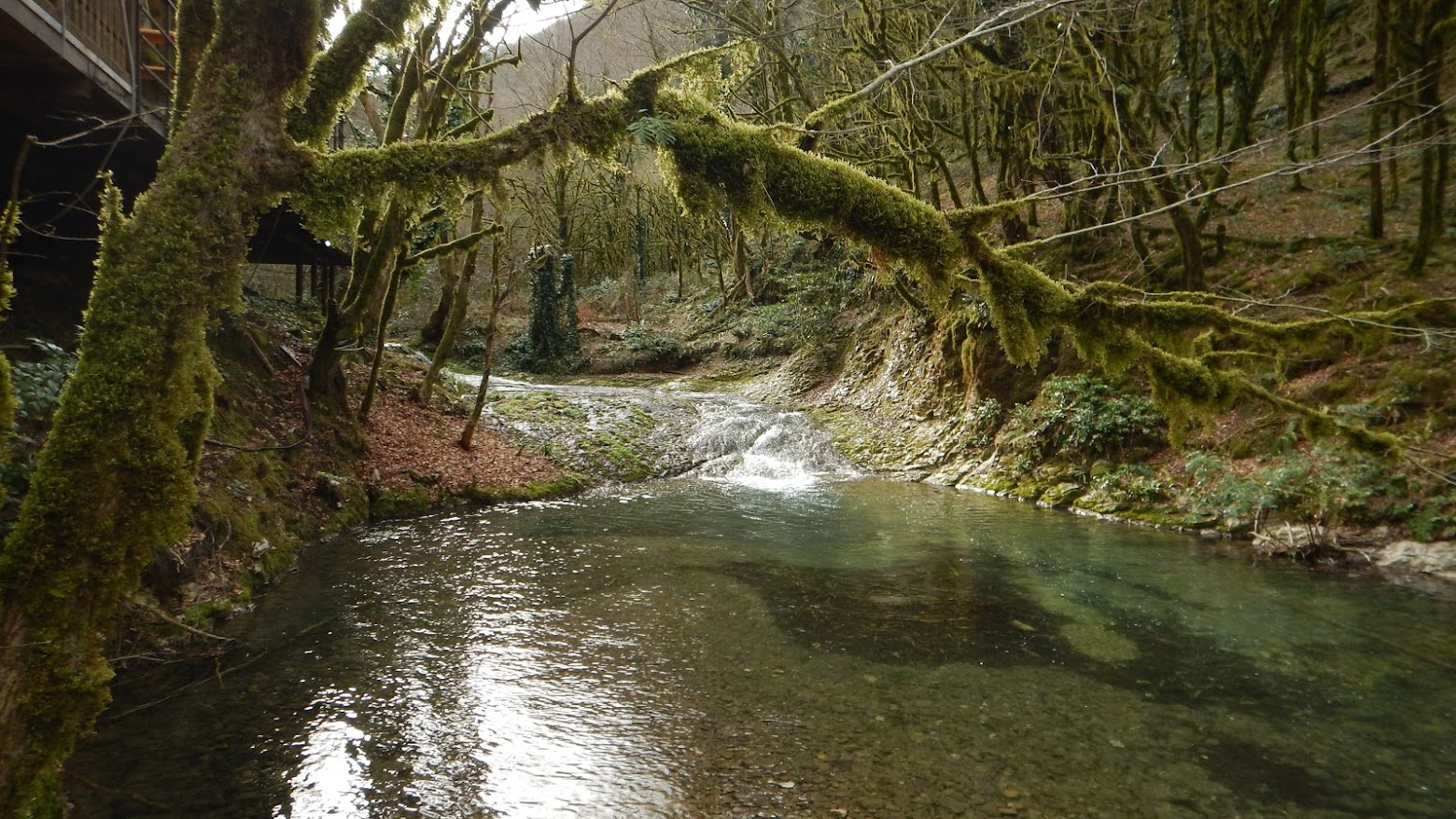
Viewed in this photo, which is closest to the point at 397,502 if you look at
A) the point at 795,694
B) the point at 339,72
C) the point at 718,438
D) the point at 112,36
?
the point at 112,36

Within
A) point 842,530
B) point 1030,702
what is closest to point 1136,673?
point 1030,702

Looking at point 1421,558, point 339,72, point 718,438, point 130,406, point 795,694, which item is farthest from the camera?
point 718,438

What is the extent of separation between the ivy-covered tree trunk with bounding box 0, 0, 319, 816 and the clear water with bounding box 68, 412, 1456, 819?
1.23 m

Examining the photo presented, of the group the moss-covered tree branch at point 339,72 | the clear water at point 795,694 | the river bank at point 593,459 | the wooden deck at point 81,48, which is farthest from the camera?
the river bank at point 593,459

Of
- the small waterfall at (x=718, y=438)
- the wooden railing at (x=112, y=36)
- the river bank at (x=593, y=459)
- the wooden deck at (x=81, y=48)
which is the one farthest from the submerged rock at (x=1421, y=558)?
the wooden railing at (x=112, y=36)

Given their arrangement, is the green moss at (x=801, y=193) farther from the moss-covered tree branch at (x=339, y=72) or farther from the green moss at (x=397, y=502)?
the green moss at (x=397, y=502)

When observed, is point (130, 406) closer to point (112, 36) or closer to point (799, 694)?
point (799, 694)

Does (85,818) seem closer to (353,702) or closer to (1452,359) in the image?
(353,702)

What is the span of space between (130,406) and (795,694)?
4285 millimetres

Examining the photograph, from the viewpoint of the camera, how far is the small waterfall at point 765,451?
55.2 ft

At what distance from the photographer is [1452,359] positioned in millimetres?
9922

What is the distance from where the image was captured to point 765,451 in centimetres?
1817

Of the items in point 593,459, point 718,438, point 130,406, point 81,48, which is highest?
point 81,48

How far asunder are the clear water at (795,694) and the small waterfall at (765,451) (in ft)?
24.5
